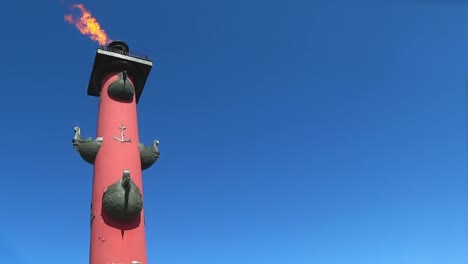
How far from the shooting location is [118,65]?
22.4m

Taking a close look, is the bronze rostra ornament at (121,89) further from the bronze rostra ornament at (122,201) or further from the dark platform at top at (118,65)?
the bronze rostra ornament at (122,201)

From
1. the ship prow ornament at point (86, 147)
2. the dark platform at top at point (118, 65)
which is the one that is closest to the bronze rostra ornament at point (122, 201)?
the ship prow ornament at point (86, 147)

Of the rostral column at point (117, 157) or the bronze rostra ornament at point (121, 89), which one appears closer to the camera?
the rostral column at point (117, 157)

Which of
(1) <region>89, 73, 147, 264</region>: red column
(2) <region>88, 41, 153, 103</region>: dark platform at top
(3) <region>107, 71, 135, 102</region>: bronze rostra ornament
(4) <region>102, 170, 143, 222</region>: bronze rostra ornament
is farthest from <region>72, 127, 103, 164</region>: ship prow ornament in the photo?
(2) <region>88, 41, 153, 103</region>: dark platform at top

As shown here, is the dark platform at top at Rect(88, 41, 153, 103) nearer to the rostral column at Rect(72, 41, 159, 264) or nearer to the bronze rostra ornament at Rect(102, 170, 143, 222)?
the rostral column at Rect(72, 41, 159, 264)

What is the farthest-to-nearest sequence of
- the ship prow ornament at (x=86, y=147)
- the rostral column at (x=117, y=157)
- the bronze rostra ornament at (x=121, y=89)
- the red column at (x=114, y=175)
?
the bronze rostra ornament at (x=121, y=89)
the ship prow ornament at (x=86, y=147)
the rostral column at (x=117, y=157)
the red column at (x=114, y=175)

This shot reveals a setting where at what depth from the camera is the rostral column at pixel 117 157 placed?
17578 mm

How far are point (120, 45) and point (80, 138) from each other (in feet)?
18.9

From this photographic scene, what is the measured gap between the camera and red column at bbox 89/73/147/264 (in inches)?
683

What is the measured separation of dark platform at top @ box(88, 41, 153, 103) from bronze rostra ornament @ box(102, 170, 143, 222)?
6.64 meters

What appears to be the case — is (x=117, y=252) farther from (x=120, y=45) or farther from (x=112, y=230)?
(x=120, y=45)

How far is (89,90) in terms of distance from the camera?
2419cm

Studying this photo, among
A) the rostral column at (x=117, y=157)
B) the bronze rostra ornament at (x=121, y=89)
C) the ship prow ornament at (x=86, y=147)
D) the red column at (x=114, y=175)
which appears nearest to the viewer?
the red column at (x=114, y=175)

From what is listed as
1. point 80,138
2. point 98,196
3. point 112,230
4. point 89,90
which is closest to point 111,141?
point 80,138
